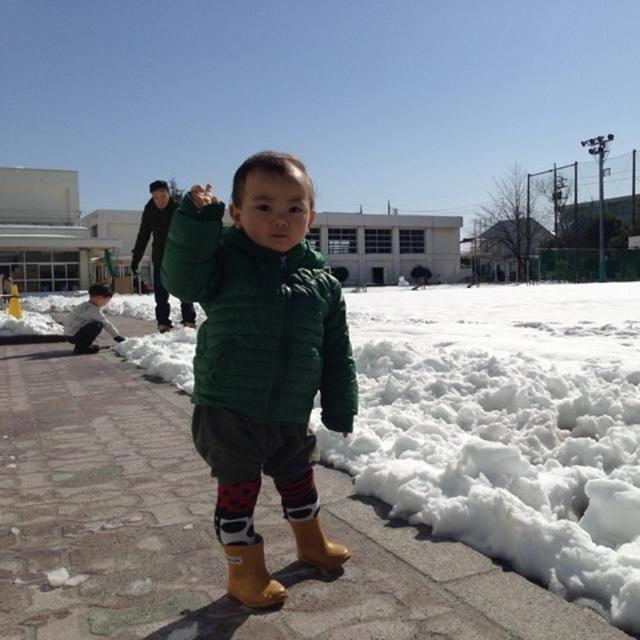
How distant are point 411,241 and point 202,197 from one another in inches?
3011

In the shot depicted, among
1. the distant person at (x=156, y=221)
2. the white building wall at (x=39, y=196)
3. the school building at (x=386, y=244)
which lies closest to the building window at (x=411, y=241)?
the school building at (x=386, y=244)

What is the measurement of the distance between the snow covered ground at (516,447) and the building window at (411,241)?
230 ft

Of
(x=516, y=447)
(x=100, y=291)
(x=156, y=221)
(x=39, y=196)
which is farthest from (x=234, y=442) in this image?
(x=39, y=196)

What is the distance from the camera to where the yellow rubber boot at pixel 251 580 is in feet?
7.47

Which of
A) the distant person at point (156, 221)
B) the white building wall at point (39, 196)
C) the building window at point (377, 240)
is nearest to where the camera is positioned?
the distant person at point (156, 221)

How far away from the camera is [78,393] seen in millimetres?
6598

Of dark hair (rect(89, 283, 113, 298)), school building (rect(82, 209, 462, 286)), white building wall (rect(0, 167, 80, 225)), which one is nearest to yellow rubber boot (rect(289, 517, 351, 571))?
dark hair (rect(89, 283, 113, 298))

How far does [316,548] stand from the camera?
100 inches

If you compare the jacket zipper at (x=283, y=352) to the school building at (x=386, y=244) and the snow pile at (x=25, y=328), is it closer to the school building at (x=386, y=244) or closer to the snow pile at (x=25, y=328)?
the snow pile at (x=25, y=328)

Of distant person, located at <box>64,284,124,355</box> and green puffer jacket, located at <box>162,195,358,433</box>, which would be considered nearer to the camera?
green puffer jacket, located at <box>162,195,358,433</box>

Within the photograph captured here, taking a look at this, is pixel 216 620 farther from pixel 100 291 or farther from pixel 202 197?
pixel 100 291

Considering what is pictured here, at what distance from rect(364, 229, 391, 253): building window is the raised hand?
240ft

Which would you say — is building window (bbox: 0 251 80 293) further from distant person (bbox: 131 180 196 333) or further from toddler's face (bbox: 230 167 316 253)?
toddler's face (bbox: 230 167 316 253)

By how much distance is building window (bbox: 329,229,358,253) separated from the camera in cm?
7356
